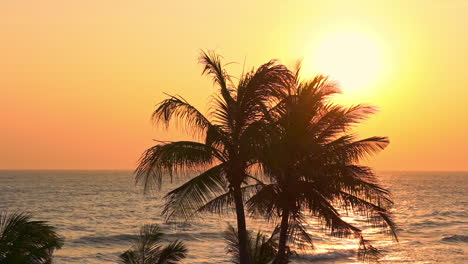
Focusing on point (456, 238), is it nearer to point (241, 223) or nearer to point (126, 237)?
point (126, 237)

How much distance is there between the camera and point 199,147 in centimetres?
1259

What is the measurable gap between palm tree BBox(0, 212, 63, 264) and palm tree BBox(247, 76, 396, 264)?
199 inches

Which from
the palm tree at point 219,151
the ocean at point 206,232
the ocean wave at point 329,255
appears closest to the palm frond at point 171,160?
the palm tree at point 219,151

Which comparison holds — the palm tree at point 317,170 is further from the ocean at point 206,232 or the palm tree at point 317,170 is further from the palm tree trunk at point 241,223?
the ocean at point 206,232

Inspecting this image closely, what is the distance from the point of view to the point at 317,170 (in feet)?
46.5

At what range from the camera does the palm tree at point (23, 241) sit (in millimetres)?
10195

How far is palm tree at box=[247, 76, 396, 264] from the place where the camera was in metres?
14.0

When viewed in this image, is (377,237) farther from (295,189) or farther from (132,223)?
(295,189)

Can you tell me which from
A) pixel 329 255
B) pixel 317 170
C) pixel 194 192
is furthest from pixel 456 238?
pixel 194 192

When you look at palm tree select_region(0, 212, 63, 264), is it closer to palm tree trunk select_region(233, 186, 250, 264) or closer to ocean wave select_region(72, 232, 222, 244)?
palm tree trunk select_region(233, 186, 250, 264)

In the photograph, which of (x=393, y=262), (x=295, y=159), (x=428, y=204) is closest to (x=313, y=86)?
(x=295, y=159)

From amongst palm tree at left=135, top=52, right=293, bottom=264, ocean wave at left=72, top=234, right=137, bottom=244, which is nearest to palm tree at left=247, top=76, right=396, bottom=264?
palm tree at left=135, top=52, right=293, bottom=264

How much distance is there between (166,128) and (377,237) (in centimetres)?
5458

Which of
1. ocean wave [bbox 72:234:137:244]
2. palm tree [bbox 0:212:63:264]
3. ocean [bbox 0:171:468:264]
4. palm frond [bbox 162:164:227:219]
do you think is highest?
palm frond [bbox 162:164:227:219]
